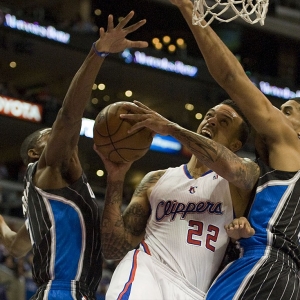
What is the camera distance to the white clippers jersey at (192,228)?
14.9 ft

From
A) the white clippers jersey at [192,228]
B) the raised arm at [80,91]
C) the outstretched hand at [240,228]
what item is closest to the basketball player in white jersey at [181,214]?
the white clippers jersey at [192,228]

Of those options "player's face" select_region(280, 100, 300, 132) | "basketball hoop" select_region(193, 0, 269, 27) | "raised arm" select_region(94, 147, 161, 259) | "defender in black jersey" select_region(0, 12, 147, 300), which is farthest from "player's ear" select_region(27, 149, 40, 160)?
"player's face" select_region(280, 100, 300, 132)

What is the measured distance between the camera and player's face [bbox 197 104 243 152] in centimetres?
485

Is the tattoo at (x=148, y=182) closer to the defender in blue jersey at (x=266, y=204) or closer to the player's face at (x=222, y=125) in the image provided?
the player's face at (x=222, y=125)

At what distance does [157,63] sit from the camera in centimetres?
2464

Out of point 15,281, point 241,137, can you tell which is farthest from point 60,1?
point 241,137

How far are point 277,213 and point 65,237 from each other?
4.46 feet

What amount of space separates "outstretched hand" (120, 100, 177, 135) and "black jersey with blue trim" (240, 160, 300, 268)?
2.31 ft

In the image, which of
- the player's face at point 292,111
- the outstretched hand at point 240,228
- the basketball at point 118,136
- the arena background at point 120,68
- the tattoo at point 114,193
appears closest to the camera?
the outstretched hand at point 240,228

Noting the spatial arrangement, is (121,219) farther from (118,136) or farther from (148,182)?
(118,136)

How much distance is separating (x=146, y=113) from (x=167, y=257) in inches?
37.3

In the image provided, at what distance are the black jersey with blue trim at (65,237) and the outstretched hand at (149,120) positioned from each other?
24.4 inches

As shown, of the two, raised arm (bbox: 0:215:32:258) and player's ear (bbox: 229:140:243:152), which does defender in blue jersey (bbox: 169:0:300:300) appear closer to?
player's ear (bbox: 229:140:243:152)

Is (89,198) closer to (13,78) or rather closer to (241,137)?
(241,137)
